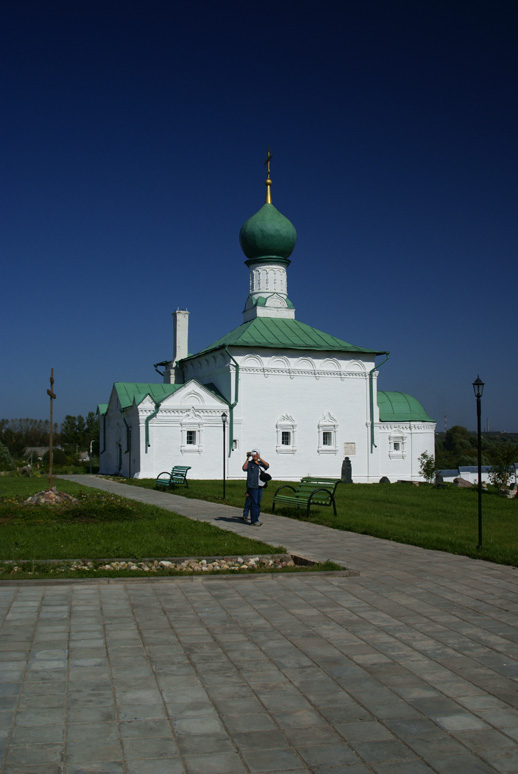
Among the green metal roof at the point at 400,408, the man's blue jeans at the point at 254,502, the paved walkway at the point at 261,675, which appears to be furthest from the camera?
the green metal roof at the point at 400,408

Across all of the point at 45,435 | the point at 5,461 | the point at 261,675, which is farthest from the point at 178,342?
the point at 45,435

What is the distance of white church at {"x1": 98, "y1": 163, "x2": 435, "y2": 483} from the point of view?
28188mm

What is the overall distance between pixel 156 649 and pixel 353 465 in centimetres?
2604

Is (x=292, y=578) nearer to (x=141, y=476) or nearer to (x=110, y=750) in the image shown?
(x=110, y=750)

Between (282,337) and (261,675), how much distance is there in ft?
86.4

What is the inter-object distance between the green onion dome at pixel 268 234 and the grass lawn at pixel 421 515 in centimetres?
1219

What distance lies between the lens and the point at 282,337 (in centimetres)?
3080

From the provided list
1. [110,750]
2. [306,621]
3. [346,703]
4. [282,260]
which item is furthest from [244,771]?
[282,260]

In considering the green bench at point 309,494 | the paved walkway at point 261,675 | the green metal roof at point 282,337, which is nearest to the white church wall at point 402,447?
the green metal roof at point 282,337

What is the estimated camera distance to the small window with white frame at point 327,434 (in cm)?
3039

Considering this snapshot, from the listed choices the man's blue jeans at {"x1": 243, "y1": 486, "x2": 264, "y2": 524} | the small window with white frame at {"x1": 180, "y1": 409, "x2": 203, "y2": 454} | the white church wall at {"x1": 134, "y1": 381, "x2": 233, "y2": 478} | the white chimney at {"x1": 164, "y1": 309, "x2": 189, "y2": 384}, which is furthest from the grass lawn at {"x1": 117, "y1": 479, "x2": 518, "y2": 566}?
the white chimney at {"x1": 164, "y1": 309, "x2": 189, "y2": 384}

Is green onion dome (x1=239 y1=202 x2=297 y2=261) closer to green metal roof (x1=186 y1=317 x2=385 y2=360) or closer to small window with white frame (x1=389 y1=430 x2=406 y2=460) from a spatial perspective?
green metal roof (x1=186 y1=317 x2=385 y2=360)

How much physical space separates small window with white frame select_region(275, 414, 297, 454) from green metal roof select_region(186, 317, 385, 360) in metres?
2.96

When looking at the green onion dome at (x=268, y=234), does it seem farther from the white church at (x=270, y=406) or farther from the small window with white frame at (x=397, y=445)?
the small window with white frame at (x=397, y=445)
